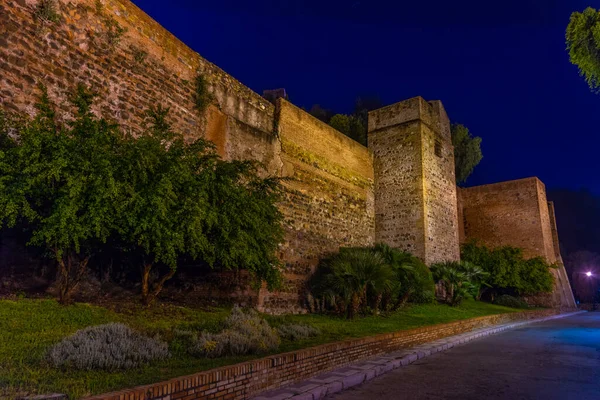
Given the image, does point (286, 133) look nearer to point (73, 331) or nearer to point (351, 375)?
point (351, 375)

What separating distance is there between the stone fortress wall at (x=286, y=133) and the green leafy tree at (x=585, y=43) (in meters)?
8.34

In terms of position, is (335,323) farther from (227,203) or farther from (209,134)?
(209,134)

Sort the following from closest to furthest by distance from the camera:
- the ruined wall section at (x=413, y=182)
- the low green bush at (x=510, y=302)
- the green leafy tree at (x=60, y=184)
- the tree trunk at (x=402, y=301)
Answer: the green leafy tree at (x=60, y=184) → the tree trunk at (x=402, y=301) → the ruined wall section at (x=413, y=182) → the low green bush at (x=510, y=302)

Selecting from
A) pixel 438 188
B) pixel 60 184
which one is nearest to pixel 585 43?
pixel 438 188

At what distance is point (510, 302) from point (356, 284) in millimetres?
14565

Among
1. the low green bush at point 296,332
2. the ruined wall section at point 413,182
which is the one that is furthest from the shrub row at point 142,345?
the ruined wall section at point 413,182

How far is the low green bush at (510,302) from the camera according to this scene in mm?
21969

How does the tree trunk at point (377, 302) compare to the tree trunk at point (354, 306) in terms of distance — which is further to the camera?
the tree trunk at point (377, 302)

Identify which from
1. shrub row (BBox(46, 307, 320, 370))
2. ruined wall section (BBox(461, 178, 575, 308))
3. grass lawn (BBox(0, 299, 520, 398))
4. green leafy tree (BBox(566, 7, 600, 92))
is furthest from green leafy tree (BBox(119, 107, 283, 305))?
ruined wall section (BBox(461, 178, 575, 308))

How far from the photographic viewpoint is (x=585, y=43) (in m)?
10.6

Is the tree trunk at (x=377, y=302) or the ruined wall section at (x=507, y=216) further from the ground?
the ruined wall section at (x=507, y=216)

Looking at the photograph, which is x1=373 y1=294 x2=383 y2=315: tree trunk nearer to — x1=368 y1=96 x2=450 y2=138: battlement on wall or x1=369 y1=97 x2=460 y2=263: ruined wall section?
x1=369 y1=97 x2=460 y2=263: ruined wall section

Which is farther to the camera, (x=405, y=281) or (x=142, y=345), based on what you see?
(x=405, y=281)

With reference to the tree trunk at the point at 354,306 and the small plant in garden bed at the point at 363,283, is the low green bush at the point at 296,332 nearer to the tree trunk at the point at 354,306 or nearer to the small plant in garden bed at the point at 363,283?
the tree trunk at the point at 354,306
